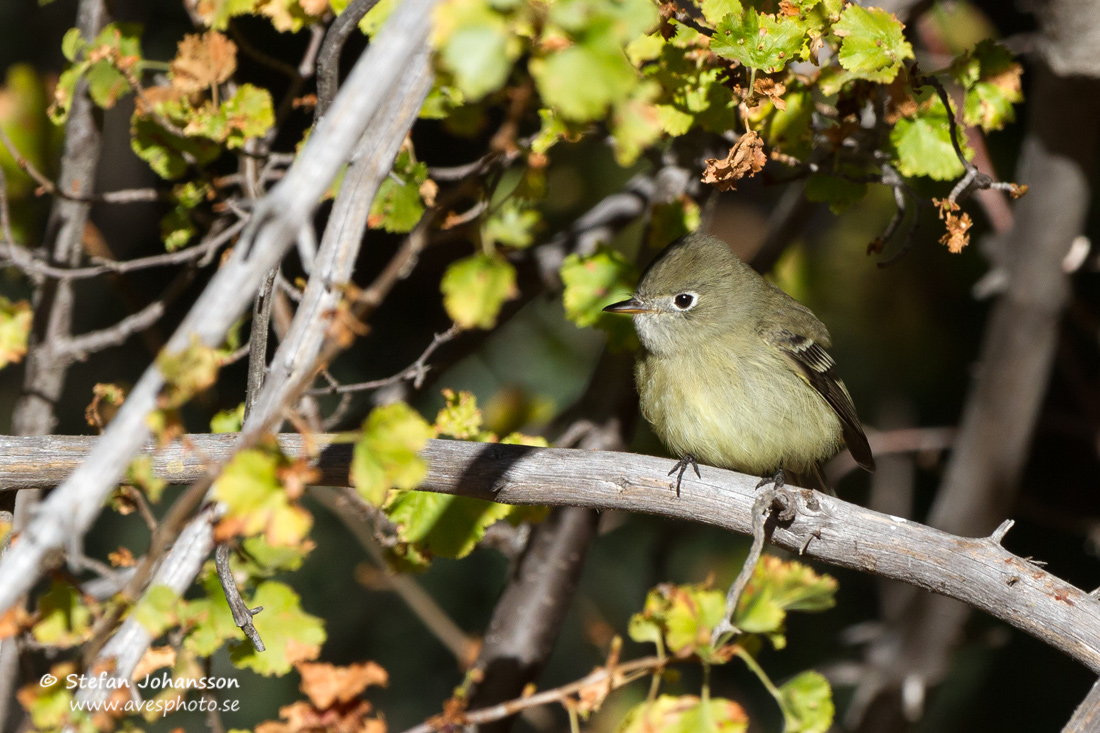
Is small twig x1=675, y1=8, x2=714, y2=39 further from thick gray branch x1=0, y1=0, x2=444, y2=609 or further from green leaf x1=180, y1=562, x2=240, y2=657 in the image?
green leaf x1=180, y1=562, x2=240, y2=657

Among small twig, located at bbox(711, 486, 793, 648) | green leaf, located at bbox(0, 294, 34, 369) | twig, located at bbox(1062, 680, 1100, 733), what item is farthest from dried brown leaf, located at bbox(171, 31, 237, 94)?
twig, located at bbox(1062, 680, 1100, 733)

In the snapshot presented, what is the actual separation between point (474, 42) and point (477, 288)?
1.24 feet

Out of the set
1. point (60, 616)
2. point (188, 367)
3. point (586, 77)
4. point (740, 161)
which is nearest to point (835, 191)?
point (740, 161)

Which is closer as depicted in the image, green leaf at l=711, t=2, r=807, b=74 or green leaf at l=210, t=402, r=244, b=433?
green leaf at l=711, t=2, r=807, b=74

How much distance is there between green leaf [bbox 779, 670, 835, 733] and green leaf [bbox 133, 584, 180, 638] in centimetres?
147

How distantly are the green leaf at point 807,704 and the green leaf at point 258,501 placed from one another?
1.43m

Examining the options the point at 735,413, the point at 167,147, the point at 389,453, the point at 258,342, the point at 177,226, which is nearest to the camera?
the point at 389,453

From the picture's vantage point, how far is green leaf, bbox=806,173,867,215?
8.68 feet

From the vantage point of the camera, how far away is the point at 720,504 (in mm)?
2443

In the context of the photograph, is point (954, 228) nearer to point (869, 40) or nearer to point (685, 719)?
point (869, 40)

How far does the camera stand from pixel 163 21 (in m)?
4.96

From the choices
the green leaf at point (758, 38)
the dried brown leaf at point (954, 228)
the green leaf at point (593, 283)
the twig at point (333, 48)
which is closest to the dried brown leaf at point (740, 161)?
the green leaf at point (758, 38)

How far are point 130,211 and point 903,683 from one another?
185 inches

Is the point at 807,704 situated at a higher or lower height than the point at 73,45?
lower
